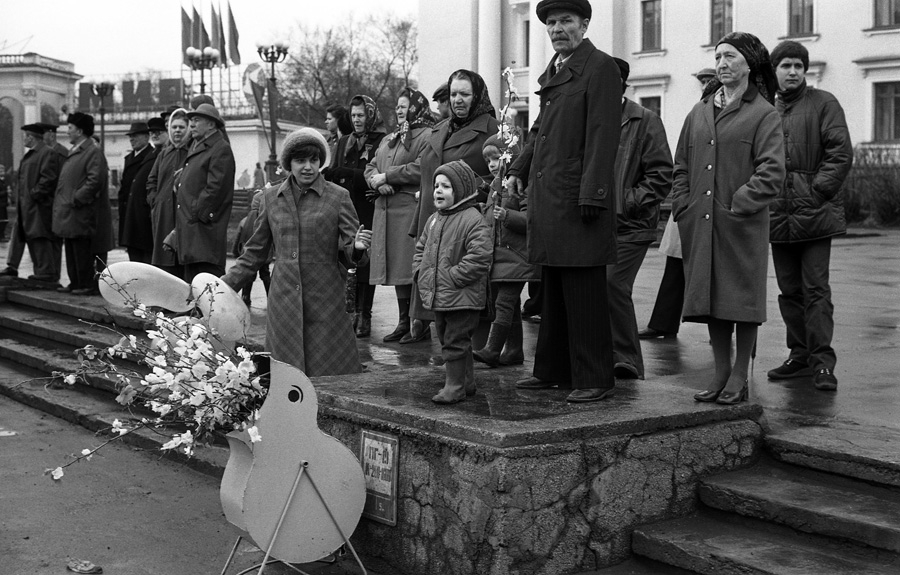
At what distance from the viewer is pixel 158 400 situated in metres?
4.96

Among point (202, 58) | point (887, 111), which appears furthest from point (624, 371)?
point (202, 58)

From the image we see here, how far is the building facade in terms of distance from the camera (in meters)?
39.1

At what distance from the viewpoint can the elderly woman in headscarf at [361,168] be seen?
9.70 meters

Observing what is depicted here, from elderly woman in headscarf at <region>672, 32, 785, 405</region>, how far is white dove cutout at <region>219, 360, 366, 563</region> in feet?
6.04

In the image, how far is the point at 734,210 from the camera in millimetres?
5516

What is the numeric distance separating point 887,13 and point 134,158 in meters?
→ 33.4

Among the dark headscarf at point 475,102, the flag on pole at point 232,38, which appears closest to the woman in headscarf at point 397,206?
the dark headscarf at point 475,102

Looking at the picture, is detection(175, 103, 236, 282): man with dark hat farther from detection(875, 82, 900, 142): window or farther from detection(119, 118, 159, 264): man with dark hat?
detection(875, 82, 900, 142): window

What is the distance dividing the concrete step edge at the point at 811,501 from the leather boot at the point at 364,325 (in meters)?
4.74

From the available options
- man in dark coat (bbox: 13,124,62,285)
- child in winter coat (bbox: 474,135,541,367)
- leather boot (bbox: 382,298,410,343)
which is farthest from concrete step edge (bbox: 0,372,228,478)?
man in dark coat (bbox: 13,124,62,285)

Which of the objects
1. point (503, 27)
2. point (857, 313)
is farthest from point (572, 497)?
point (503, 27)

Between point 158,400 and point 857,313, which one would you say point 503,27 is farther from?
point 158,400

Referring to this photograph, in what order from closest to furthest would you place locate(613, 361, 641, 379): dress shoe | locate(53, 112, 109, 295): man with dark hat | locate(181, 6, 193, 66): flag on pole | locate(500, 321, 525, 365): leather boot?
locate(613, 361, 641, 379): dress shoe, locate(500, 321, 525, 365): leather boot, locate(53, 112, 109, 295): man with dark hat, locate(181, 6, 193, 66): flag on pole

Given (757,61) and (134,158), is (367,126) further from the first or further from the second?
(757,61)
